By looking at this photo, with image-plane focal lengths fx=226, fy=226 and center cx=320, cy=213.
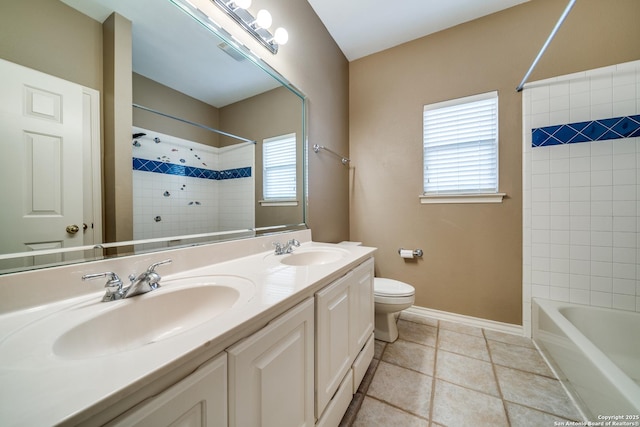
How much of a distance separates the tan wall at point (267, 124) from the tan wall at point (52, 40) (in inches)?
19.7

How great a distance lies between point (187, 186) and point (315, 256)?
33.3 inches

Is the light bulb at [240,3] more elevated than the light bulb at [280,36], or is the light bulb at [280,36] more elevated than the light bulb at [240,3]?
the light bulb at [280,36]

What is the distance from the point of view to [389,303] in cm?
163

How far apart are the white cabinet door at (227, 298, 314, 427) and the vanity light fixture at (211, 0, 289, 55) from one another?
1.44 meters

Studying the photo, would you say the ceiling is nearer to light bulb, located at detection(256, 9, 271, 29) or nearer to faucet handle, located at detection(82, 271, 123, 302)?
light bulb, located at detection(256, 9, 271, 29)

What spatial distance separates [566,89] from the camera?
1648 mm

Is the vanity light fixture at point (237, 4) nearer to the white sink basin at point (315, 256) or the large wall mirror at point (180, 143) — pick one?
the large wall mirror at point (180, 143)

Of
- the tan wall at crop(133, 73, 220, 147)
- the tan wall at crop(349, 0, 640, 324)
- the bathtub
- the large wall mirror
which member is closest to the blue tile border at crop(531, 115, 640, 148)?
the tan wall at crop(349, 0, 640, 324)

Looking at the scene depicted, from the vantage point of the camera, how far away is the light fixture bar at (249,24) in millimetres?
1127

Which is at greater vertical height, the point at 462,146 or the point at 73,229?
the point at 462,146

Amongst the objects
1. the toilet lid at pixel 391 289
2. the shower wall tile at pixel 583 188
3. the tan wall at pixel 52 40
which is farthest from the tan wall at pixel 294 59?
the shower wall tile at pixel 583 188

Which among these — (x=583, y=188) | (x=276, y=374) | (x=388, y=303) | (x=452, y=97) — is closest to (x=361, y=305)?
(x=388, y=303)

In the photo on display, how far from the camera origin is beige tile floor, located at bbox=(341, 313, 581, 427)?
1110 mm

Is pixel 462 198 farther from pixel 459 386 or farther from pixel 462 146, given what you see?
pixel 459 386
